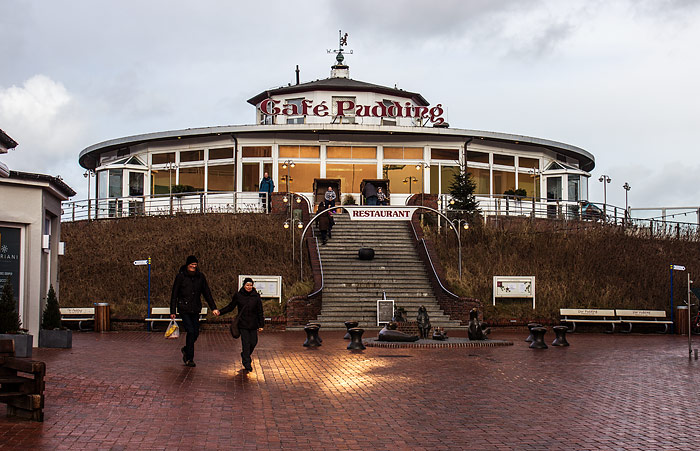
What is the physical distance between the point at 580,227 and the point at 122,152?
24.3 m

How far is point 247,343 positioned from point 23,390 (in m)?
5.64

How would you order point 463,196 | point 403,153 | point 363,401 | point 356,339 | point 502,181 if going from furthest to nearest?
point 502,181
point 403,153
point 463,196
point 356,339
point 363,401

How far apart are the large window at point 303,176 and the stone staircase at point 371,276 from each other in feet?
27.0

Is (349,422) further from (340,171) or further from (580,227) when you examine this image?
(340,171)

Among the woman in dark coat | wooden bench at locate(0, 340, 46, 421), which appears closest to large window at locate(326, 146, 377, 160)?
the woman in dark coat

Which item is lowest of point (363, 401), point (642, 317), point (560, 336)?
point (363, 401)

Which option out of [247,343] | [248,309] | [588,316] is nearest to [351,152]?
[588,316]

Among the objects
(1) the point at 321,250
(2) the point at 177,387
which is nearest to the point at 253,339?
(2) the point at 177,387

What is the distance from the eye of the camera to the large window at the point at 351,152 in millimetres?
43688

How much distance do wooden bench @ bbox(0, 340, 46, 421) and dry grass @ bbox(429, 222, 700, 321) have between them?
19055mm

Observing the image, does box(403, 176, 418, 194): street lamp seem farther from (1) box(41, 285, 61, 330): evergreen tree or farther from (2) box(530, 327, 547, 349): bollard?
(1) box(41, 285, 61, 330): evergreen tree

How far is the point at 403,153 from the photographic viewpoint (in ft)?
145

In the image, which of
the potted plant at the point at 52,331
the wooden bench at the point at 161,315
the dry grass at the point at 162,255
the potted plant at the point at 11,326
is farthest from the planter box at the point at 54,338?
the dry grass at the point at 162,255

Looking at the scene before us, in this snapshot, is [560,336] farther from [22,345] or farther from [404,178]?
[404,178]
